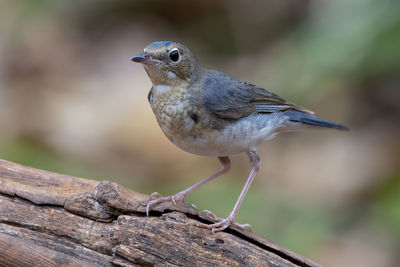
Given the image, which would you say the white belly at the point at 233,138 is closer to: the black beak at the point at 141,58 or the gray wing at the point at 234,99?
the gray wing at the point at 234,99

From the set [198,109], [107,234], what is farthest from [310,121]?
[107,234]

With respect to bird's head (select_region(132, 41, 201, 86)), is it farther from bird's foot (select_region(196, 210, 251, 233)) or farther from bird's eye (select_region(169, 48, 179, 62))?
bird's foot (select_region(196, 210, 251, 233))

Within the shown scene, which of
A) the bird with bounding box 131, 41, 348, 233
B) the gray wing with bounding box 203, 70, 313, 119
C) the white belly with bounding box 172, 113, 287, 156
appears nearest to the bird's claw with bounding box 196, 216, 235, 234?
the bird with bounding box 131, 41, 348, 233

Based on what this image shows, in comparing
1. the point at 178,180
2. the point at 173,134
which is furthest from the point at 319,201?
the point at 173,134

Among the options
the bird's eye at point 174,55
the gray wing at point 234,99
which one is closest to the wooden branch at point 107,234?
the gray wing at point 234,99

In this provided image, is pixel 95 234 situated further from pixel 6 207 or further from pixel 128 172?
pixel 128 172

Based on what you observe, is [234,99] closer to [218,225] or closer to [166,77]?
[166,77]
